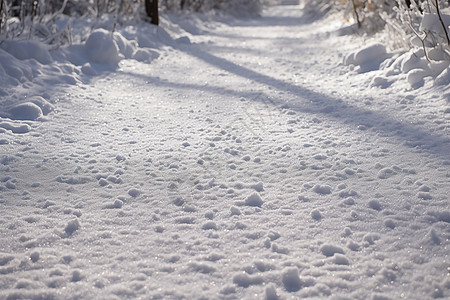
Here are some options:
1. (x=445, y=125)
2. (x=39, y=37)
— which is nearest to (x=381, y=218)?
(x=445, y=125)

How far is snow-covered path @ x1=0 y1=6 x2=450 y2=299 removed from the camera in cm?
169

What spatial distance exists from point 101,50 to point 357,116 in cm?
434

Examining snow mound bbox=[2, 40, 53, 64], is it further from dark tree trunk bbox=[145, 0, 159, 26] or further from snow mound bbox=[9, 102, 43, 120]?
dark tree trunk bbox=[145, 0, 159, 26]

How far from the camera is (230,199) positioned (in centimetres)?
241

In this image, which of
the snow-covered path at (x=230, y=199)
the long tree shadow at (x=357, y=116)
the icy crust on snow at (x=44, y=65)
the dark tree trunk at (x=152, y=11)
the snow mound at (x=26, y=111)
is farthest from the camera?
the dark tree trunk at (x=152, y=11)

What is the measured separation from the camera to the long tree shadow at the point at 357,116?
2.94 metres

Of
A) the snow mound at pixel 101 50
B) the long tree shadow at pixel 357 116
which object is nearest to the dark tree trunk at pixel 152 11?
the snow mound at pixel 101 50

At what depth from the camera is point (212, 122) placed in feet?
12.6

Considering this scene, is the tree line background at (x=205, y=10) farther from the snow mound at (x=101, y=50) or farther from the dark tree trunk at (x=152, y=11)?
the snow mound at (x=101, y=50)

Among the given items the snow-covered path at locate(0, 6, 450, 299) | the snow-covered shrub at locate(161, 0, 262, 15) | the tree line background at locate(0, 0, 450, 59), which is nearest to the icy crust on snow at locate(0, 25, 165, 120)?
the snow-covered path at locate(0, 6, 450, 299)

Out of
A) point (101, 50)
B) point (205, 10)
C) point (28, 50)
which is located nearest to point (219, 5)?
point (205, 10)

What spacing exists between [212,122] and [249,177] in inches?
50.2

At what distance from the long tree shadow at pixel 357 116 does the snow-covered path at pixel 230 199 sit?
0.02 meters

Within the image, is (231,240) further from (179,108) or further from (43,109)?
(43,109)
